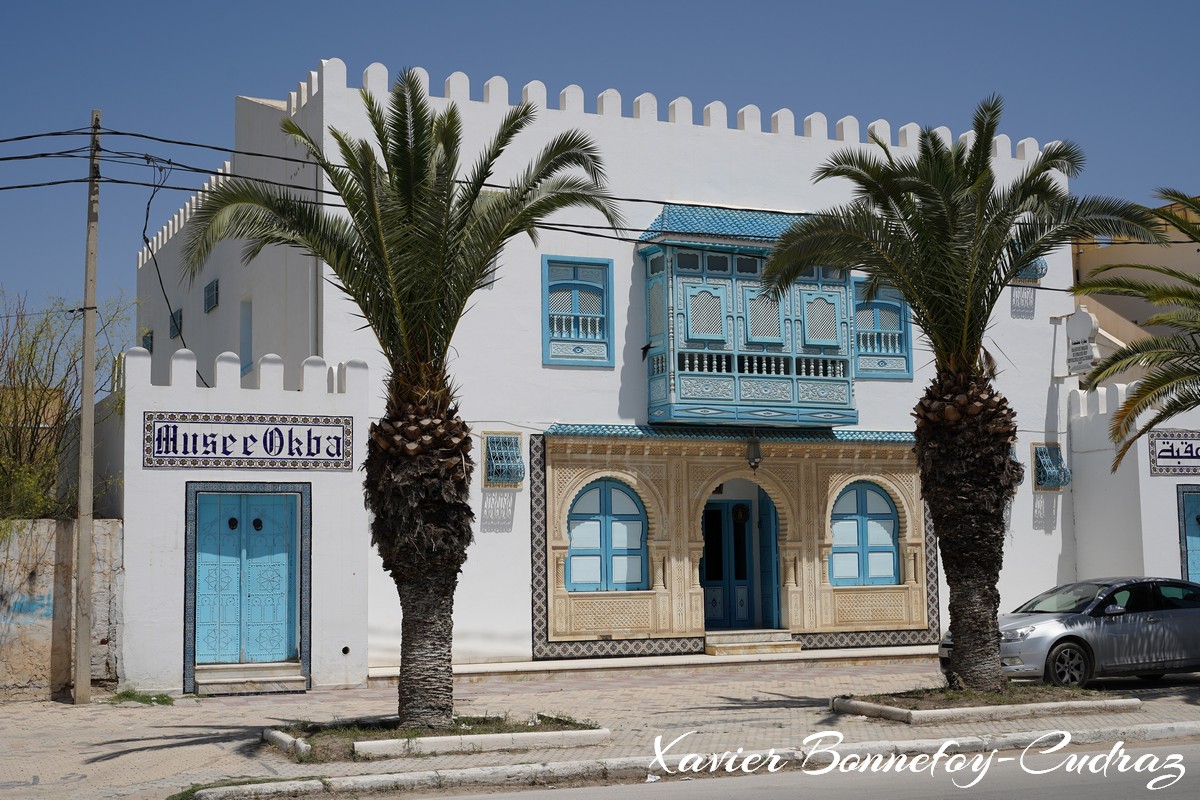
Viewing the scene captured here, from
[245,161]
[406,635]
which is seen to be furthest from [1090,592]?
[245,161]

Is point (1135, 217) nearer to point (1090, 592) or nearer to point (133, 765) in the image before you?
point (1090, 592)

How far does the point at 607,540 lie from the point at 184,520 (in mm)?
6607

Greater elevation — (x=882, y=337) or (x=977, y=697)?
(x=882, y=337)

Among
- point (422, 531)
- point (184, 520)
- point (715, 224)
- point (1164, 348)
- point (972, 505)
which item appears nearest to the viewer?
point (422, 531)

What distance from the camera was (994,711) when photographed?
1293cm

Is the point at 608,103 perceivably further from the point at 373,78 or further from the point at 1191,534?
the point at 1191,534

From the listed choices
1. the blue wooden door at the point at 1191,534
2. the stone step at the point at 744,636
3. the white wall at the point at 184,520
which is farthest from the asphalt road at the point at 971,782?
the blue wooden door at the point at 1191,534

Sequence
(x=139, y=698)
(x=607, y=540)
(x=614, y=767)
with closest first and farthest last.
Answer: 1. (x=614, y=767)
2. (x=139, y=698)
3. (x=607, y=540)

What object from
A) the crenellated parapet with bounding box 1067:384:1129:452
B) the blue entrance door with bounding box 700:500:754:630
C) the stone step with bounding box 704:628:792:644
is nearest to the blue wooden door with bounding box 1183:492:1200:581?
the crenellated parapet with bounding box 1067:384:1129:452

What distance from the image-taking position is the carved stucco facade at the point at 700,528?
20219 millimetres

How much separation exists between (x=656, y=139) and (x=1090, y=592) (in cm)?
980

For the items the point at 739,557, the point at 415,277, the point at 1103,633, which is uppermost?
the point at 415,277

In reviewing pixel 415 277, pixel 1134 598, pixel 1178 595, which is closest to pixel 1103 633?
pixel 1134 598

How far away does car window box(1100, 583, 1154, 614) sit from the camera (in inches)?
641
